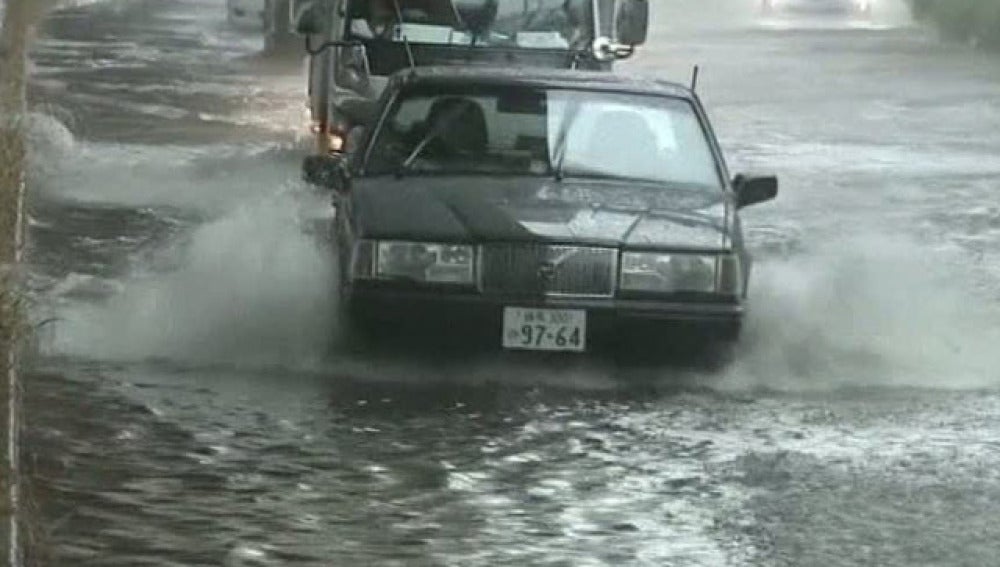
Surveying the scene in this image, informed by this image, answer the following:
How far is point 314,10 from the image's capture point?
772 inches

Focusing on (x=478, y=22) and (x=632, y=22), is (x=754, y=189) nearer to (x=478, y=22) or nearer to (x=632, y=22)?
(x=478, y=22)

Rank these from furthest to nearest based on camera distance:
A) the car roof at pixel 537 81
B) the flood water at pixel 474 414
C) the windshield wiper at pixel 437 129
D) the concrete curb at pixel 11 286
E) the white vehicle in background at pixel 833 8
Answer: the white vehicle in background at pixel 833 8 → the car roof at pixel 537 81 → the windshield wiper at pixel 437 129 → the flood water at pixel 474 414 → the concrete curb at pixel 11 286

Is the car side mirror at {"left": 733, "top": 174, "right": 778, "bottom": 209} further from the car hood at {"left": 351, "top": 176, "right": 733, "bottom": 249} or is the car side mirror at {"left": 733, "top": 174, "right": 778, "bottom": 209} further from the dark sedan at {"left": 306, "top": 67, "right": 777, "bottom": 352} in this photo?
the car hood at {"left": 351, "top": 176, "right": 733, "bottom": 249}

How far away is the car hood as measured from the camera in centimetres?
1074

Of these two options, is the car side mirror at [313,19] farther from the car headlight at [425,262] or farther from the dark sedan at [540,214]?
the car headlight at [425,262]

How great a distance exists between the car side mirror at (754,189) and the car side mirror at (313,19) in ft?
25.3

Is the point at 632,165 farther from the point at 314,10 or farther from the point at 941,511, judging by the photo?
the point at 314,10

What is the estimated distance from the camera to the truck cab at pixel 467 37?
17.9 m

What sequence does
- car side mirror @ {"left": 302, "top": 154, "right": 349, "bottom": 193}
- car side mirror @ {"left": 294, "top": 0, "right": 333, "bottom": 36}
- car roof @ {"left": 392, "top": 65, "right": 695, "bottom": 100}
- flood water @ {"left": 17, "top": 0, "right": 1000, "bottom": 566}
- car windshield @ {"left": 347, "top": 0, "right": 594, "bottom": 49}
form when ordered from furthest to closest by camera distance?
car side mirror @ {"left": 294, "top": 0, "right": 333, "bottom": 36} → car windshield @ {"left": 347, "top": 0, "right": 594, "bottom": 49} → car roof @ {"left": 392, "top": 65, "right": 695, "bottom": 100} → car side mirror @ {"left": 302, "top": 154, "right": 349, "bottom": 193} → flood water @ {"left": 17, "top": 0, "right": 1000, "bottom": 566}

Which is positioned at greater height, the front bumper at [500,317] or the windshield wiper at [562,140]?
the windshield wiper at [562,140]

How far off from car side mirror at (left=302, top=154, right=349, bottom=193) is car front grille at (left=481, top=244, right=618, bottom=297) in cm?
150

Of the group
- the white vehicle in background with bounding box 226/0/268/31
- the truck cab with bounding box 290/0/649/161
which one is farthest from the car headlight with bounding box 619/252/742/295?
the white vehicle in background with bounding box 226/0/268/31

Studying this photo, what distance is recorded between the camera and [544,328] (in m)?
10.7

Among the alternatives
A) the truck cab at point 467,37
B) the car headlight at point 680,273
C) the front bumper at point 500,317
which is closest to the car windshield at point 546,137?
the car headlight at point 680,273
